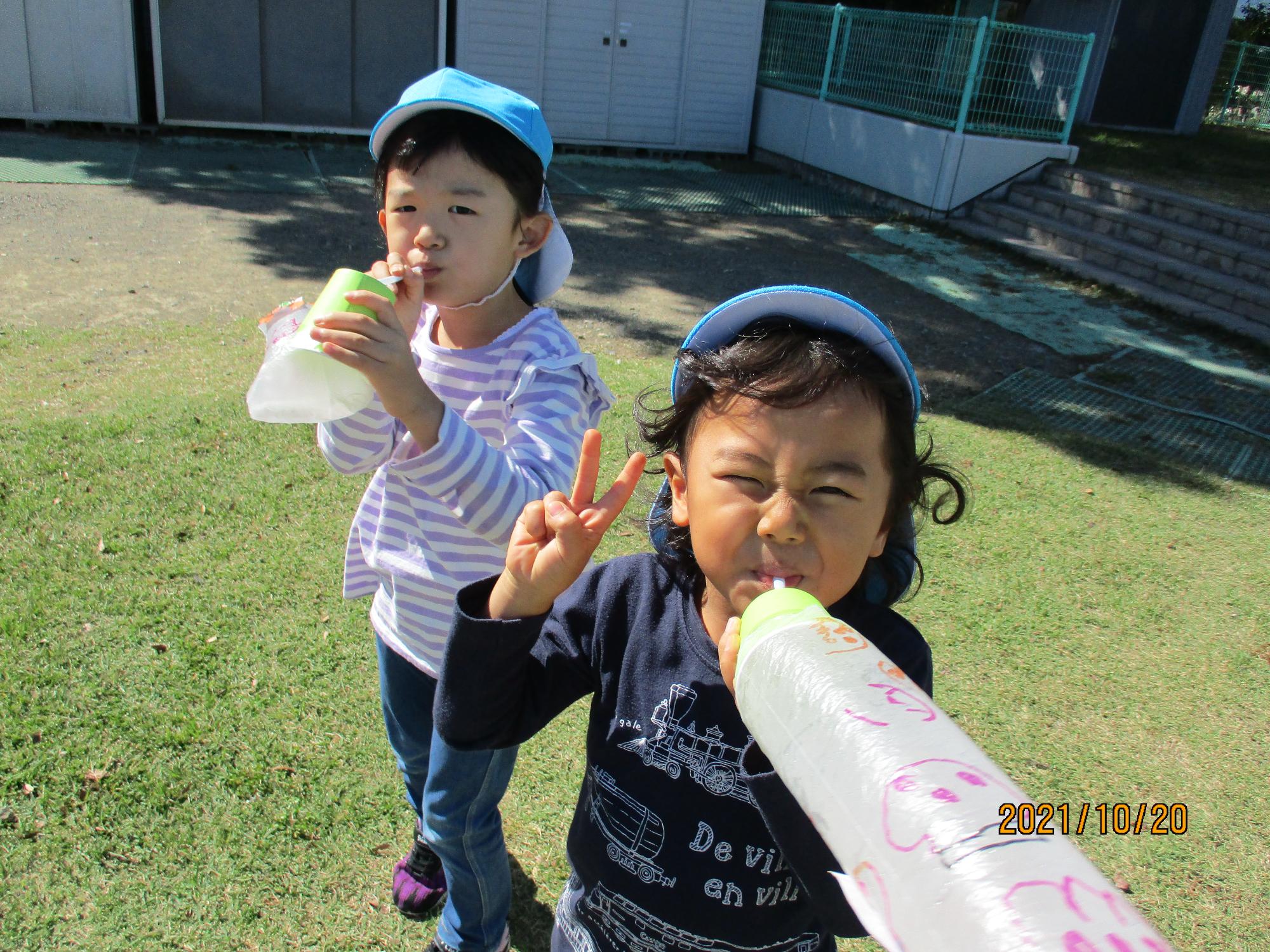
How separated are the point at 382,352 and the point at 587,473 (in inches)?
14.7

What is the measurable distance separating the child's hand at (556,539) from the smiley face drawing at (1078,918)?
2.39ft

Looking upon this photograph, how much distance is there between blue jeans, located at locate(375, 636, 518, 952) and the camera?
6.39 feet

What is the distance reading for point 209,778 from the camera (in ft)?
9.20

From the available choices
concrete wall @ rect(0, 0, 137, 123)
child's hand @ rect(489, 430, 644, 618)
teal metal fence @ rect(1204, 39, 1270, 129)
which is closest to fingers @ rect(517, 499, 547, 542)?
child's hand @ rect(489, 430, 644, 618)

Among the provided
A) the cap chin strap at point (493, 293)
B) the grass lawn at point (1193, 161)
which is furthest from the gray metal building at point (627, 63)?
the cap chin strap at point (493, 293)

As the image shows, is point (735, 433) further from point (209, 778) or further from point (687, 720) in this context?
point (209, 778)

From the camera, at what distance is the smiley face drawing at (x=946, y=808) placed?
0.85 m

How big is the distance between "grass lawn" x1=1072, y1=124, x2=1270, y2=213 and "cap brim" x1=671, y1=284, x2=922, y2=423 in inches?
406

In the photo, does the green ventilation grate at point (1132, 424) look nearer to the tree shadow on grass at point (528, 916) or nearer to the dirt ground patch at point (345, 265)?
the dirt ground patch at point (345, 265)

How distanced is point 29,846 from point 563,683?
71.4 inches

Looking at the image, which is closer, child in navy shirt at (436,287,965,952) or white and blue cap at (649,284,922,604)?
child in navy shirt at (436,287,965,952)

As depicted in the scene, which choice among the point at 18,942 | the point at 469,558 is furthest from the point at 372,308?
the point at 18,942

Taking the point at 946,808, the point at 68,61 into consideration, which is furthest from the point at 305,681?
the point at 68,61
